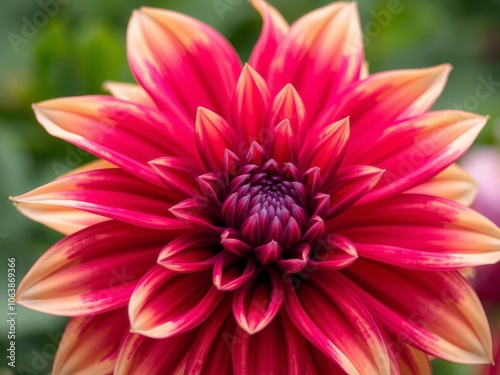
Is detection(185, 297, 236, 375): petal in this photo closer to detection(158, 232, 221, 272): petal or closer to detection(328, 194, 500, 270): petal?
detection(158, 232, 221, 272): petal

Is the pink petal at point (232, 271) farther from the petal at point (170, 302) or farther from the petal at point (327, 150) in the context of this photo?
the petal at point (327, 150)

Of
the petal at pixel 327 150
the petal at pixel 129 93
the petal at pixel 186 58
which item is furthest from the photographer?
the petal at pixel 129 93

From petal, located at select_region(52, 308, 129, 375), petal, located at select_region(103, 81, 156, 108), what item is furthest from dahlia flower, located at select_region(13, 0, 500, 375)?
petal, located at select_region(103, 81, 156, 108)

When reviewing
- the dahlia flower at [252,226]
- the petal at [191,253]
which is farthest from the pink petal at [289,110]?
the petal at [191,253]

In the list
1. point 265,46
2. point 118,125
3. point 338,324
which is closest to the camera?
point 338,324

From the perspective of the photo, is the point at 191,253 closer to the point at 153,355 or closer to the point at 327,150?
the point at 153,355

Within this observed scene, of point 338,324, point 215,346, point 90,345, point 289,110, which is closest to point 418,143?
point 289,110
